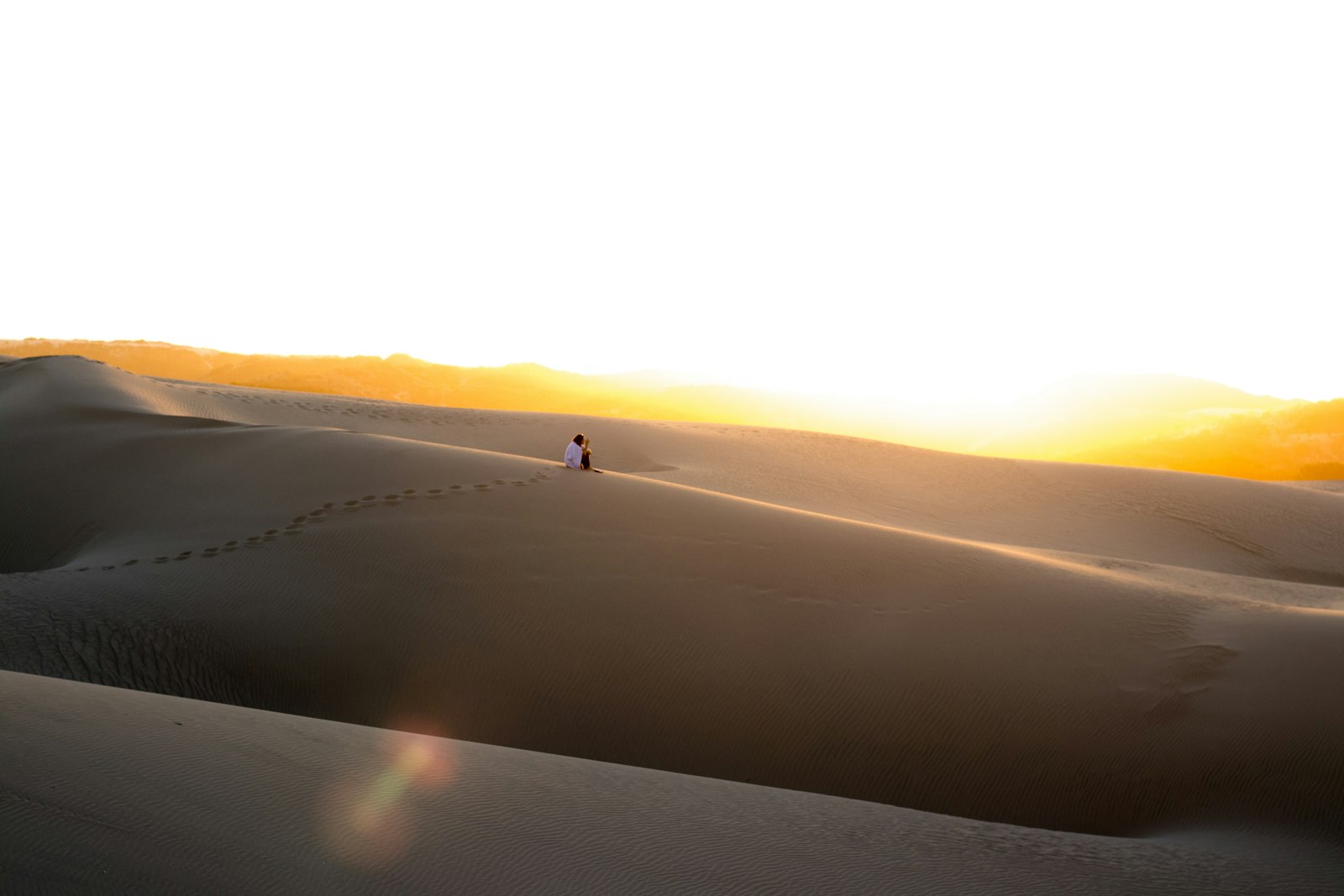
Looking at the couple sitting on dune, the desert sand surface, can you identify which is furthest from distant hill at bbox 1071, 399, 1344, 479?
the couple sitting on dune

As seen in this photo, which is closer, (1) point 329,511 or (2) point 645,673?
(2) point 645,673

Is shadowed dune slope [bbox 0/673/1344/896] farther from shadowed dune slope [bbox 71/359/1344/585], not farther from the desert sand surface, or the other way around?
shadowed dune slope [bbox 71/359/1344/585]

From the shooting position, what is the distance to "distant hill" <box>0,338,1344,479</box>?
2903cm

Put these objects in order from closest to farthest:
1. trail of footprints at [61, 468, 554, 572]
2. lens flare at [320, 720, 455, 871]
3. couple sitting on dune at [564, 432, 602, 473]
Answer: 1. lens flare at [320, 720, 455, 871]
2. trail of footprints at [61, 468, 554, 572]
3. couple sitting on dune at [564, 432, 602, 473]

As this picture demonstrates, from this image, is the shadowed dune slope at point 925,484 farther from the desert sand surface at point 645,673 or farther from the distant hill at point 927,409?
the distant hill at point 927,409

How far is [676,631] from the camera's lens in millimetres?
5773

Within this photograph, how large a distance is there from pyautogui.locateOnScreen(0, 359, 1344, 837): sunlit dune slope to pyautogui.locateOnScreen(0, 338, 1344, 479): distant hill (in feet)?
78.2

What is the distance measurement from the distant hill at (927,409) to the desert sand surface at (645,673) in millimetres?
23656

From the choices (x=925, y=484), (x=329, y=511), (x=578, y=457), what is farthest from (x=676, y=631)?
(x=925, y=484)

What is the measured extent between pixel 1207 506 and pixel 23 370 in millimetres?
18457

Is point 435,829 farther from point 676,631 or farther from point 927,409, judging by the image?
point 927,409

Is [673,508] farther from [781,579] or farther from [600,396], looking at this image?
[600,396]

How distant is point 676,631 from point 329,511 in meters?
3.38

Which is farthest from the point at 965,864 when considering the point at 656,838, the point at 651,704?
the point at 651,704
